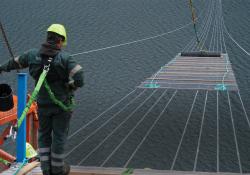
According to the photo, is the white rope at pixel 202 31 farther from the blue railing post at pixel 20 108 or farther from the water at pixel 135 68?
the blue railing post at pixel 20 108

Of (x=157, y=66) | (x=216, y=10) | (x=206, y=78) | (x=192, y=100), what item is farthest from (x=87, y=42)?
(x=206, y=78)

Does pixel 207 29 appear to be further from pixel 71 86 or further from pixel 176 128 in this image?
pixel 71 86

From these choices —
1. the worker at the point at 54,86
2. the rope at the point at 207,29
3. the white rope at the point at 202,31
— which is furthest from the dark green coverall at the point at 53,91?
the rope at the point at 207,29

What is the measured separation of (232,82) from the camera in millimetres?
5410

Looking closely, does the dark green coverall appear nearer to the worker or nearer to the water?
the worker

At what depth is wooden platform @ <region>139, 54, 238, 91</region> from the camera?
532 centimetres

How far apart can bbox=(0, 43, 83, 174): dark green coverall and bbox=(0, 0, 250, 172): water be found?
4382 millimetres

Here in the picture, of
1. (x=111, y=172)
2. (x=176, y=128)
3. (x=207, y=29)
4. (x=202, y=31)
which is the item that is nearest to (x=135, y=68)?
(x=176, y=128)

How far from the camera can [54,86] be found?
2674mm

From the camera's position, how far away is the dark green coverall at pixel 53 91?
2.56 meters

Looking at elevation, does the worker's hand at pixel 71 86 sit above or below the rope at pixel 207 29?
above

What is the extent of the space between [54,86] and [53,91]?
0.03m

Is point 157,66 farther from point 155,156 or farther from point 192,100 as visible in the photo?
point 155,156

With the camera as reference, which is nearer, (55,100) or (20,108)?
(55,100)
